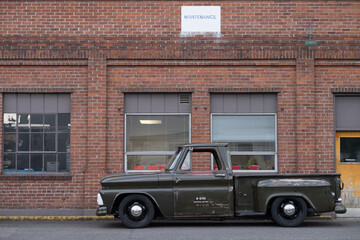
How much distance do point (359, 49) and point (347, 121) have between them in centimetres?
196

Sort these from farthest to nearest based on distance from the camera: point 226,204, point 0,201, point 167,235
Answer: point 0,201
point 226,204
point 167,235

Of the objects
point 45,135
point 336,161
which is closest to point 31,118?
point 45,135

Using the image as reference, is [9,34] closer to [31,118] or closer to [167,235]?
[31,118]

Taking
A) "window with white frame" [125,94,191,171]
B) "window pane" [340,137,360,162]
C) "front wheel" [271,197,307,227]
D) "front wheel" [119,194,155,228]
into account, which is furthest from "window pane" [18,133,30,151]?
"window pane" [340,137,360,162]

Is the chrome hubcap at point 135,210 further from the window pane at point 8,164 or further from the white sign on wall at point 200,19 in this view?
the white sign on wall at point 200,19

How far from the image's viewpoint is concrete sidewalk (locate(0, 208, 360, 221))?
12750 millimetres

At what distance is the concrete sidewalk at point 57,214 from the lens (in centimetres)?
1275

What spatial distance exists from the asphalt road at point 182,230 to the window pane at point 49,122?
284 centimetres

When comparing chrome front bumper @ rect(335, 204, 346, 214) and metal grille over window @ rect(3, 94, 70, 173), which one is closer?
chrome front bumper @ rect(335, 204, 346, 214)

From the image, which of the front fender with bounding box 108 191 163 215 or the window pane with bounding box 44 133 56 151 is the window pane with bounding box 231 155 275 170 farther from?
the window pane with bounding box 44 133 56 151

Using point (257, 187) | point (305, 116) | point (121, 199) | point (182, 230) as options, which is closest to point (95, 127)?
point (121, 199)

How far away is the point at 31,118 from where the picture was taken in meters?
14.2

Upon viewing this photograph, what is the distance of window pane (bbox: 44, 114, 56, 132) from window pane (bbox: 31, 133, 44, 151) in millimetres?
243

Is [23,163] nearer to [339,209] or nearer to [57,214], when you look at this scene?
[57,214]
